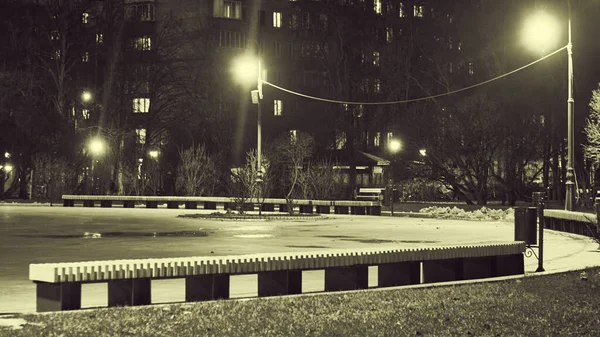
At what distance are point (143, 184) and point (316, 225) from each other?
26.9 metres

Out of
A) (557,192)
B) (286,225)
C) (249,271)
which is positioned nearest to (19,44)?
(557,192)

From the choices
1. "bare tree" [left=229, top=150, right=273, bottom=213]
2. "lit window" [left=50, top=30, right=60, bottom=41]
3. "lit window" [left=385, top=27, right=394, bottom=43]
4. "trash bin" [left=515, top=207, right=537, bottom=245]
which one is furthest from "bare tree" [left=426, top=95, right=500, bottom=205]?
"trash bin" [left=515, top=207, right=537, bottom=245]

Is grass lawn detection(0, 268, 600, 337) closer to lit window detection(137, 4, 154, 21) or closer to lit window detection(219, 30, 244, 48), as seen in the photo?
lit window detection(137, 4, 154, 21)

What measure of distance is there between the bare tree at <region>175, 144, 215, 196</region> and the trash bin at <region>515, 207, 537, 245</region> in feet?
126

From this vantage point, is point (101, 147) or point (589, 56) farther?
point (101, 147)

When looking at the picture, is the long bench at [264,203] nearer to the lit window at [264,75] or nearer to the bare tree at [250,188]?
the bare tree at [250,188]

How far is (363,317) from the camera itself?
1177 centimetres

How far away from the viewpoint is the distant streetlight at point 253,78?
153 ft

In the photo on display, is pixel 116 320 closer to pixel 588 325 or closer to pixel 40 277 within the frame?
pixel 40 277

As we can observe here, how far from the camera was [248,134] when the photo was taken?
263 feet

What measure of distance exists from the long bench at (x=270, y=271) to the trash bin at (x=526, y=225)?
1.86m

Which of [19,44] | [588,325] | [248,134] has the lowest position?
[588,325]

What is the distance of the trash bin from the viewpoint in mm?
19250

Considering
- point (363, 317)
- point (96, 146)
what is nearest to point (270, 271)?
point (363, 317)
